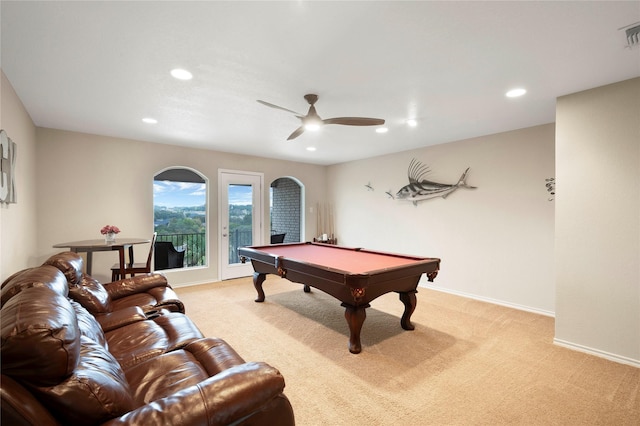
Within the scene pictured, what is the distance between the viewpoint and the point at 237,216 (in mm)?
5832

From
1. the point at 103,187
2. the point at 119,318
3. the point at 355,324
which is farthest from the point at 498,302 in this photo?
the point at 103,187

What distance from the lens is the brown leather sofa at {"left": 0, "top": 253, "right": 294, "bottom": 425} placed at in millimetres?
864

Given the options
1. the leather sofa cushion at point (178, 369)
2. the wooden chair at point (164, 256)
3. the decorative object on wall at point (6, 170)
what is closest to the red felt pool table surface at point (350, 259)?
the leather sofa cushion at point (178, 369)

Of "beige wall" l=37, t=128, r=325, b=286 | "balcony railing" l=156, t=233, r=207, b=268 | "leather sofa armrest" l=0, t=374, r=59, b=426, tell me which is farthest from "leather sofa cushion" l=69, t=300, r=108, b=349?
"balcony railing" l=156, t=233, r=207, b=268

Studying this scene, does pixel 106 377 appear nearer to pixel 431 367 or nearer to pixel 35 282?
pixel 35 282

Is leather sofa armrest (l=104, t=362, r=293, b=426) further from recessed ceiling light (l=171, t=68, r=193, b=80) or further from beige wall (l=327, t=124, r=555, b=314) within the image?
beige wall (l=327, t=124, r=555, b=314)

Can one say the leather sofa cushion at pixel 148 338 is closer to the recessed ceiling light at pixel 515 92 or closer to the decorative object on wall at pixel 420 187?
the recessed ceiling light at pixel 515 92

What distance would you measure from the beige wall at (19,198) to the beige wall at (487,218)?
5.04m

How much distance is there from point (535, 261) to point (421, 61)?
315cm

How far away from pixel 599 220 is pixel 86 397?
12.1 feet

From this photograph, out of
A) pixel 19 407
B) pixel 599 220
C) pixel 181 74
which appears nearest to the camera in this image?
pixel 19 407

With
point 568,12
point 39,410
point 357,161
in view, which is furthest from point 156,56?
point 357,161

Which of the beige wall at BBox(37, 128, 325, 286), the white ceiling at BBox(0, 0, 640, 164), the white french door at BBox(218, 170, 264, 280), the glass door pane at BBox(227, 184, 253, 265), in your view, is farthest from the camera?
the glass door pane at BBox(227, 184, 253, 265)

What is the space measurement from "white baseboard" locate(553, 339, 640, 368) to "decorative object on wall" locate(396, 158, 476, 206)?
2425mm
